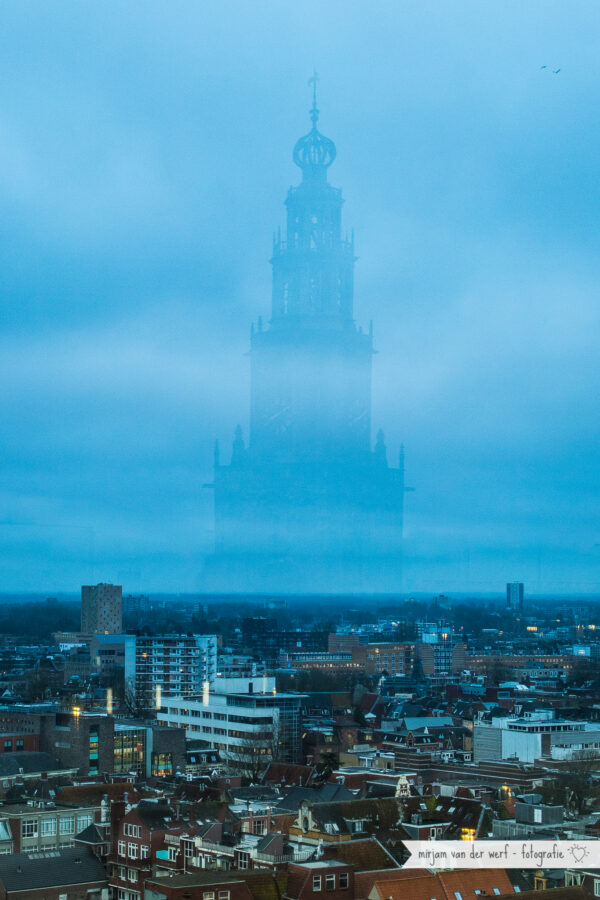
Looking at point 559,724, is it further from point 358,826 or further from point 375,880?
point 375,880

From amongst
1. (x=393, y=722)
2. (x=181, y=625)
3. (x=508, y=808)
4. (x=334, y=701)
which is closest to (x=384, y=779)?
(x=508, y=808)

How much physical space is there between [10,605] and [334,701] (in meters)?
22.3

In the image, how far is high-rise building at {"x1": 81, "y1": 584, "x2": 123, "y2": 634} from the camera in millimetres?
68500

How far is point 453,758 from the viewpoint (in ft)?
106

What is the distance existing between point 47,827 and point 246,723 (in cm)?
1447

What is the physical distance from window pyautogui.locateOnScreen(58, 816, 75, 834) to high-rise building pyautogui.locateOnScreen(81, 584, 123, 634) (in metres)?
47.2

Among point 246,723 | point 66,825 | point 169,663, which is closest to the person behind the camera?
point 66,825

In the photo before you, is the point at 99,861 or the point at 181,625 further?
the point at 181,625

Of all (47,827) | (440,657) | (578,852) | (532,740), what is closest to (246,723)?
(532,740)

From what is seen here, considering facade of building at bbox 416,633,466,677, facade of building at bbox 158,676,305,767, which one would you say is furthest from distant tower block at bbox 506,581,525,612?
facade of building at bbox 158,676,305,767

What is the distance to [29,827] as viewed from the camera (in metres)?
20.4

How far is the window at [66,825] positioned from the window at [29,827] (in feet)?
1.51

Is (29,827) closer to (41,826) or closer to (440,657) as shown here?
(41,826)

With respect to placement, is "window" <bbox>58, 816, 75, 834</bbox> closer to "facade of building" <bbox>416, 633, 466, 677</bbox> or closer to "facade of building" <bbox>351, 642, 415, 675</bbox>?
"facade of building" <bbox>351, 642, 415, 675</bbox>
